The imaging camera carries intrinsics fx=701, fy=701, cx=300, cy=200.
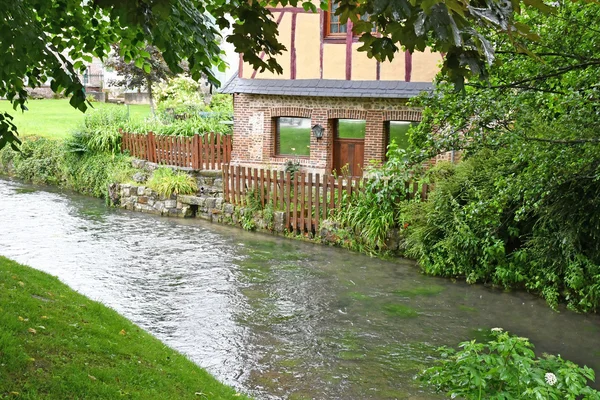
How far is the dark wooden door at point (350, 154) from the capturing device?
18141 mm

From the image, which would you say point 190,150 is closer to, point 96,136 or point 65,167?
point 96,136

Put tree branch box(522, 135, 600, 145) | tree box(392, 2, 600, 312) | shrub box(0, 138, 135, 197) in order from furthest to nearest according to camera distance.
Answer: shrub box(0, 138, 135, 197) → tree box(392, 2, 600, 312) → tree branch box(522, 135, 600, 145)

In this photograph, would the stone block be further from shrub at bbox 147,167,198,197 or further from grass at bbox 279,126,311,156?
grass at bbox 279,126,311,156

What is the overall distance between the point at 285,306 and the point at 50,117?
25.5 metres

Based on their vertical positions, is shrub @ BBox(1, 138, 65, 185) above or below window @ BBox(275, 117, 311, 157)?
below

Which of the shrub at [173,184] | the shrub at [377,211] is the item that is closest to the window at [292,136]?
the shrub at [173,184]

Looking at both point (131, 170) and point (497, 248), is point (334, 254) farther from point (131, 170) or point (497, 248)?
point (131, 170)

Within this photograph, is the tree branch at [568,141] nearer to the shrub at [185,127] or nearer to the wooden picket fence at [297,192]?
the wooden picket fence at [297,192]

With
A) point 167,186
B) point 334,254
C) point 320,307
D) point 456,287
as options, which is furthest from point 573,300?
point 167,186

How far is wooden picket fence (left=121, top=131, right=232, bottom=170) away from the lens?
18.8 metres

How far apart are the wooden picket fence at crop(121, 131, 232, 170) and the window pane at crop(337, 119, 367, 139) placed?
3078mm

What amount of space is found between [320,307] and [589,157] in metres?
4.36

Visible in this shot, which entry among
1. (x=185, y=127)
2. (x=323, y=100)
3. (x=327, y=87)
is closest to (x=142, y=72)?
(x=185, y=127)

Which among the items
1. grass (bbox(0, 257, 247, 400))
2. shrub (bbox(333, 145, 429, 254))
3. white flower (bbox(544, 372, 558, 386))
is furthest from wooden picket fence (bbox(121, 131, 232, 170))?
white flower (bbox(544, 372, 558, 386))
